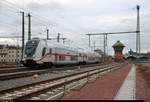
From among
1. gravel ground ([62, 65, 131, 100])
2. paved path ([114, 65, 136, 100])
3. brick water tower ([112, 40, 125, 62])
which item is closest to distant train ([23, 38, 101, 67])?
gravel ground ([62, 65, 131, 100])

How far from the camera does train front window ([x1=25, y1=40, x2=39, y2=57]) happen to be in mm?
43906

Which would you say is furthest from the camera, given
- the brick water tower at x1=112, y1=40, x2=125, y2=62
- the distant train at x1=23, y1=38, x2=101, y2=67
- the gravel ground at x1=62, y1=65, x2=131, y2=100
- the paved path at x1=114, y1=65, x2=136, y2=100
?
the brick water tower at x1=112, y1=40, x2=125, y2=62

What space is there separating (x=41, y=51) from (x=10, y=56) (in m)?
139

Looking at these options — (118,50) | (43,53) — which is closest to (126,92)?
(43,53)

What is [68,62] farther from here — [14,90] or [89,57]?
[14,90]

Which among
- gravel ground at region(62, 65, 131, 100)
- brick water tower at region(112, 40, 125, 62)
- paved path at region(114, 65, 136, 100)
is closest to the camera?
gravel ground at region(62, 65, 131, 100)

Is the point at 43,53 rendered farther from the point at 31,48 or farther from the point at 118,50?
the point at 118,50

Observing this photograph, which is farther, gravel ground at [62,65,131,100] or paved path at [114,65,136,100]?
paved path at [114,65,136,100]

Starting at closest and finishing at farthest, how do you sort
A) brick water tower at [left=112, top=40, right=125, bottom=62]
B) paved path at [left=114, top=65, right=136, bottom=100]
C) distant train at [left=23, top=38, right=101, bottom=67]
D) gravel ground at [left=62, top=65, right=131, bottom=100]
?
gravel ground at [left=62, top=65, right=131, bottom=100], paved path at [left=114, top=65, right=136, bottom=100], distant train at [left=23, top=38, right=101, bottom=67], brick water tower at [left=112, top=40, right=125, bottom=62]

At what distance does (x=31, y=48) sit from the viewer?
44.1m

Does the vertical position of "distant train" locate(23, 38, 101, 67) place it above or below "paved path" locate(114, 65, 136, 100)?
above

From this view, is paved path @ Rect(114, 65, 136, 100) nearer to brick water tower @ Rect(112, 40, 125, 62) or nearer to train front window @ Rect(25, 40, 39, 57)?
train front window @ Rect(25, 40, 39, 57)

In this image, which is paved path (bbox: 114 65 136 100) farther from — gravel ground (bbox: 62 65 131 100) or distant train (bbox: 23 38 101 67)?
distant train (bbox: 23 38 101 67)

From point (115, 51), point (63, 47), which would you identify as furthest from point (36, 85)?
point (115, 51)
